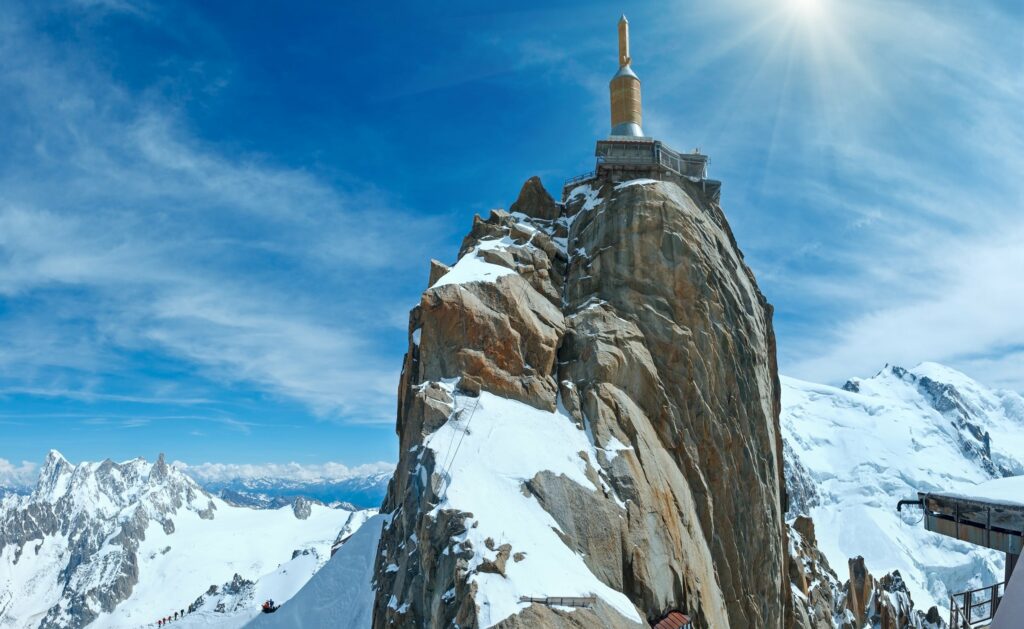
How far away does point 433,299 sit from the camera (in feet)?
132

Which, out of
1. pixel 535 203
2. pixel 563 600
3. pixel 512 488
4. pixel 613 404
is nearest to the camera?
pixel 563 600

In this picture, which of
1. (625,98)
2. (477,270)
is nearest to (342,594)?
(477,270)

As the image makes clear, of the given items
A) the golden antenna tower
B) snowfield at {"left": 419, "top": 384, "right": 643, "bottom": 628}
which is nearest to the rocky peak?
the golden antenna tower

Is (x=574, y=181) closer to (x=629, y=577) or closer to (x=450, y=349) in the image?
(x=450, y=349)

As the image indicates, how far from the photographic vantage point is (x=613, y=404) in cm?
4012

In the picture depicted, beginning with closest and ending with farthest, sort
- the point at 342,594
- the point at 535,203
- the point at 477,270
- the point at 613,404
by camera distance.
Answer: the point at 613,404 → the point at 477,270 → the point at 342,594 → the point at 535,203

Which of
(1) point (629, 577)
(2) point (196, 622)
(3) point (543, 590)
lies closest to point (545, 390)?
(1) point (629, 577)

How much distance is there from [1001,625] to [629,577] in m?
28.4

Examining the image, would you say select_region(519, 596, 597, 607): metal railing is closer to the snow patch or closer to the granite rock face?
the granite rock face

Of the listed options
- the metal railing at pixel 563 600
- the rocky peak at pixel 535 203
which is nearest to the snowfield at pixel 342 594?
the metal railing at pixel 563 600

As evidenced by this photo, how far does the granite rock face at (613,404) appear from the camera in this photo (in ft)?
102

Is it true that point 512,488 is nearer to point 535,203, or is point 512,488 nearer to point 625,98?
point 535,203

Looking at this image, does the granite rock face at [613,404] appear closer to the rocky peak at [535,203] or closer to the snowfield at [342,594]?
the rocky peak at [535,203]

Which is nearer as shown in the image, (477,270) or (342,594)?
(477,270)
